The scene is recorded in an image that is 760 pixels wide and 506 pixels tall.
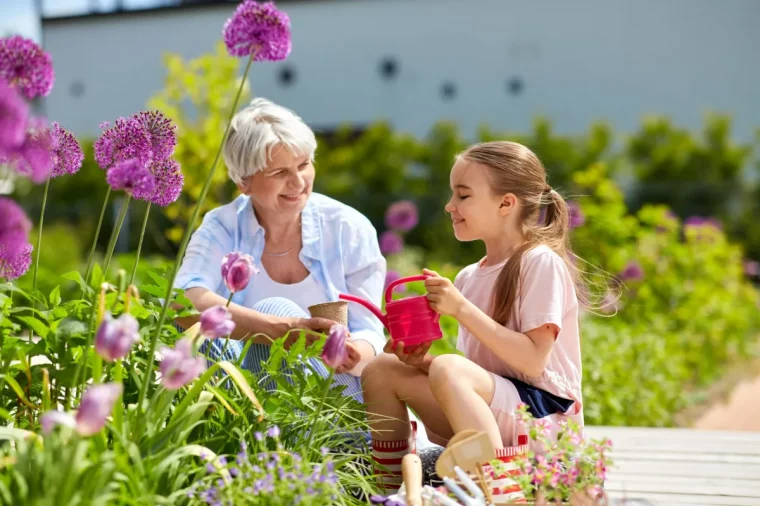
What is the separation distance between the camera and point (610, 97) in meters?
18.7

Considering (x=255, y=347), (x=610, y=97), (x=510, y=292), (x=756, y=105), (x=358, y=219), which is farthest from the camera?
(x=610, y=97)

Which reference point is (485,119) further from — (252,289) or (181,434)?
(181,434)

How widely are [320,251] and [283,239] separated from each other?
0.14 meters

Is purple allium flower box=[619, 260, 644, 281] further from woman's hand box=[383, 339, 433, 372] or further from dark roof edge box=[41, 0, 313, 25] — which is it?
dark roof edge box=[41, 0, 313, 25]

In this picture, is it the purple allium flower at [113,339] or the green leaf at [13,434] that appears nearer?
the purple allium flower at [113,339]

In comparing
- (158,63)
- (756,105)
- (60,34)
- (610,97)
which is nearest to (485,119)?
(610,97)

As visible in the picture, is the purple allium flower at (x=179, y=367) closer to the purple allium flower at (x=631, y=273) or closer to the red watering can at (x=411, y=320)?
the red watering can at (x=411, y=320)

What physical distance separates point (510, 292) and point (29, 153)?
1284 mm

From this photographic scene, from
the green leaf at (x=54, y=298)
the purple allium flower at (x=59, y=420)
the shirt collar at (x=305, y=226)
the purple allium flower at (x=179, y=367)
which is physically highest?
the shirt collar at (x=305, y=226)

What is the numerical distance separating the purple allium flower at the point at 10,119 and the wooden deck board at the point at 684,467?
1.64 metres

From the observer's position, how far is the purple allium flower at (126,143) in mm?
1959

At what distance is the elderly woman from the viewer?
2736mm

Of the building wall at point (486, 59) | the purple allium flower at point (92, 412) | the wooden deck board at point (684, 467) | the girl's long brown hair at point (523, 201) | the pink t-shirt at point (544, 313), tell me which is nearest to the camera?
the purple allium flower at point (92, 412)

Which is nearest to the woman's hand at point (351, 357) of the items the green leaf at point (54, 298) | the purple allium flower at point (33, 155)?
the green leaf at point (54, 298)
